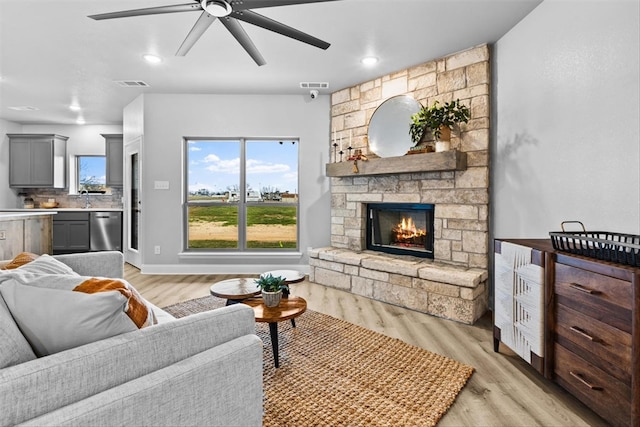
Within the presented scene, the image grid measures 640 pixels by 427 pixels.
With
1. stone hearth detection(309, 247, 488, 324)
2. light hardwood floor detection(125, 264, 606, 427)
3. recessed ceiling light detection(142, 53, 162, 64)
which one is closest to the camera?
light hardwood floor detection(125, 264, 606, 427)

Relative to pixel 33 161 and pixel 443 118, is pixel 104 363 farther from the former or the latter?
pixel 33 161

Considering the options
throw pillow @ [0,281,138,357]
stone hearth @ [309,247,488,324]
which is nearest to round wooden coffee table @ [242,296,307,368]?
throw pillow @ [0,281,138,357]

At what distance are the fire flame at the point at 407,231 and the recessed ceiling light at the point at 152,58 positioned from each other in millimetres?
3192

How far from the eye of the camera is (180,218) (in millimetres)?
4781

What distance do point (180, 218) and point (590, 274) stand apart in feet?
14.9

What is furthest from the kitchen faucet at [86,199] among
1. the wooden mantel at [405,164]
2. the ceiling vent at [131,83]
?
the wooden mantel at [405,164]

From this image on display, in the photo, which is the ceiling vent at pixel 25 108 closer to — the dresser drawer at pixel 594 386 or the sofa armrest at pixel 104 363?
the sofa armrest at pixel 104 363

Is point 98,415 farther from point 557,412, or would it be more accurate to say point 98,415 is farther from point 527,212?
point 527,212

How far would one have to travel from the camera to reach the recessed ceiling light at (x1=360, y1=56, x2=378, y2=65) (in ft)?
11.5

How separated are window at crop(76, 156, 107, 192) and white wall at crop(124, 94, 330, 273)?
2782 mm

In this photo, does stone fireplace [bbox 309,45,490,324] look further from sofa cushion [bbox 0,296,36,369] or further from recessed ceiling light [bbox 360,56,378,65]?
sofa cushion [bbox 0,296,36,369]

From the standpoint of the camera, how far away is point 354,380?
2.02 m

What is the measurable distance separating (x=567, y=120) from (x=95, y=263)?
11.1ft

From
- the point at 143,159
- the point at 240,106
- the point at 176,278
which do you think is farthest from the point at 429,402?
the point at 143,159
